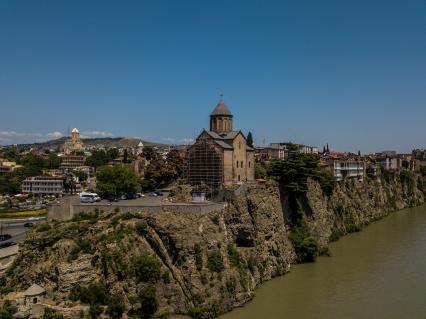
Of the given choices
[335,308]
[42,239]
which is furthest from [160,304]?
[335,308]

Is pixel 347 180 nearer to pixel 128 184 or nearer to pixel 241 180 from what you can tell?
pixel 241 180

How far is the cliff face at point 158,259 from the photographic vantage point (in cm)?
2383

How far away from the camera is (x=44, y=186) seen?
66.6 meters

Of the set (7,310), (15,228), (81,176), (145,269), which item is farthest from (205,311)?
(81,176)

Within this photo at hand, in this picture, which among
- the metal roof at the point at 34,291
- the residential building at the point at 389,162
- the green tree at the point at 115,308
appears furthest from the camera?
the residential building at the point at 389,162

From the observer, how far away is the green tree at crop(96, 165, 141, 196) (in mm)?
37156

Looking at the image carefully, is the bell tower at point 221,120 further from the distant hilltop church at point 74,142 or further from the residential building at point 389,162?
the distant hilltop church at point 74,142

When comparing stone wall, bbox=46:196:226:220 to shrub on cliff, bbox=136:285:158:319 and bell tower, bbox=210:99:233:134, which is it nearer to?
shrub on cliff, bbox=136:285:158:319

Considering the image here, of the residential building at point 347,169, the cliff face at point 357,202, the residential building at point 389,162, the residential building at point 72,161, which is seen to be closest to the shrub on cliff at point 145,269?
the cliff face at point 357,202

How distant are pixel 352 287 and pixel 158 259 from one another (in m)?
13.1

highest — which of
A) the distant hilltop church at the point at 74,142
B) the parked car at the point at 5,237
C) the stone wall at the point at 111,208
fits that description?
the distant hilltop church at the point at 74,142

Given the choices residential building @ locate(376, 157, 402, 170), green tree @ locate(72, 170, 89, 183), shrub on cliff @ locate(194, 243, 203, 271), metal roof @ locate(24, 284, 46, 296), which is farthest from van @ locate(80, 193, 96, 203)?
residential building @ locate(376, 157, 402, 170)

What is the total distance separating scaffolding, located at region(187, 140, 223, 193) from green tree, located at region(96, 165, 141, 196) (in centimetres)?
514

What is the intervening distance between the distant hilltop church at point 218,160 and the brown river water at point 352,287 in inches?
370
